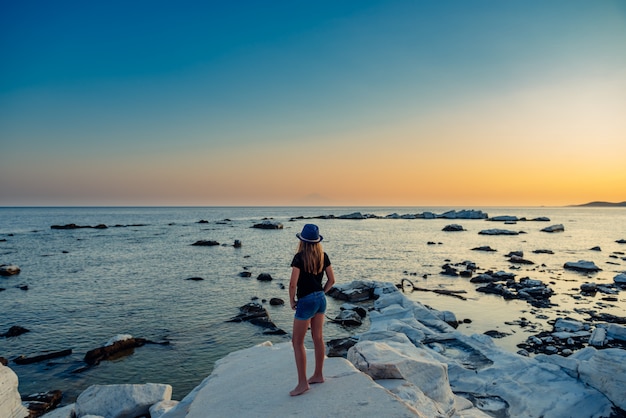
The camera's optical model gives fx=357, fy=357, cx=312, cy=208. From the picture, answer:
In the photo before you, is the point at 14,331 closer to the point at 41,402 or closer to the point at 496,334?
the point at 41,402

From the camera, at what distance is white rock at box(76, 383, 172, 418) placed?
28.8ft

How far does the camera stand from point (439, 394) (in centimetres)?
775

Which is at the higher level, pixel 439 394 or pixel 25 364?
pixel 439 394

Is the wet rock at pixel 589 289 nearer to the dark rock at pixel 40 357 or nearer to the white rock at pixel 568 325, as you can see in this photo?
the white rock at pixel 568 325

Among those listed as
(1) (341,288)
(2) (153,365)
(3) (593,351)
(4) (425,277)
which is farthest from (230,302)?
(3) (593,351)

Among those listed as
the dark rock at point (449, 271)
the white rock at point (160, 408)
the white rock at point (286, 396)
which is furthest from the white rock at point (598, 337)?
the dark rock at point (449, 271)

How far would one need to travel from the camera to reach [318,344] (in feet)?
21.1

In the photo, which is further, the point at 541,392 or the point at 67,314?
the point at 67,314

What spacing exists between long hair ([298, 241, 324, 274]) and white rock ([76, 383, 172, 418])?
640 centimetres

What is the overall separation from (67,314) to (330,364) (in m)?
17.6

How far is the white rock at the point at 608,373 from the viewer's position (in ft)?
27.5

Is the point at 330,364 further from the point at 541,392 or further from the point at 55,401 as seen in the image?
the point at 55,401

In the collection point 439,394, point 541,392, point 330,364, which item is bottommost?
point 541,392

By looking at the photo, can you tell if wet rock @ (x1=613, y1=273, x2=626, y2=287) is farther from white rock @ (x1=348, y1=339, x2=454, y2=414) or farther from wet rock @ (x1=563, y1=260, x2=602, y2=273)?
white rock @ (x1=348, y1=339, x2=454, y2=414)
